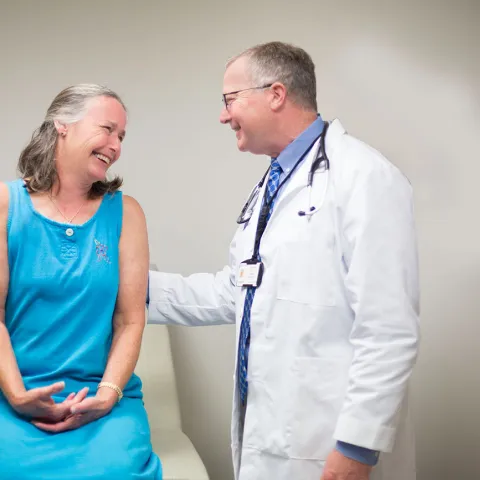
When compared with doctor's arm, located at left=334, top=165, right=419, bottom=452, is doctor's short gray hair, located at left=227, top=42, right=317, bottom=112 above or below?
above

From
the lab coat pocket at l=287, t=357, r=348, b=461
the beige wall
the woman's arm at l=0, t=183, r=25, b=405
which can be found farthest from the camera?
the beige wall

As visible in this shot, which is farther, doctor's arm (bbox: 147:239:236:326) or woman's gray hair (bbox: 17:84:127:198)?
doctor's arm (bbox: 147:239:236:326)

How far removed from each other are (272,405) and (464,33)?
179cm

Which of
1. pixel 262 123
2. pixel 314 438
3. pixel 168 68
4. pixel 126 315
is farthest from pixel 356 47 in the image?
pixel 314 438

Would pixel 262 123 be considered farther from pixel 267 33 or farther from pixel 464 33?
pixel 464 33

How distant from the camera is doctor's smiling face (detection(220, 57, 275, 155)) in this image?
6.61 feet

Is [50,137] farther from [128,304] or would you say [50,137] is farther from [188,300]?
[188,300]

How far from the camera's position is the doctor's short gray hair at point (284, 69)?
2.01 m

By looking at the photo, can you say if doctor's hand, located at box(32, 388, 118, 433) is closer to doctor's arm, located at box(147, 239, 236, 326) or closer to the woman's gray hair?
doctor's arm, located at box(147, 239, 236, 326)

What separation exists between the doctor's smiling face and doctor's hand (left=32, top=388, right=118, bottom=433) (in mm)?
795

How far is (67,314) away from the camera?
1.98m

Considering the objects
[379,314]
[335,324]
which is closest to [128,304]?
[335,324]

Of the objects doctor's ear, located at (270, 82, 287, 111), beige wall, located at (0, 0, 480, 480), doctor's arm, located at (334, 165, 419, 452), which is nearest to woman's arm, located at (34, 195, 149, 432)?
doctor's ear, located at (270, 82, 287, 111)

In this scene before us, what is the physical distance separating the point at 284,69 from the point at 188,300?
2.47 feet
